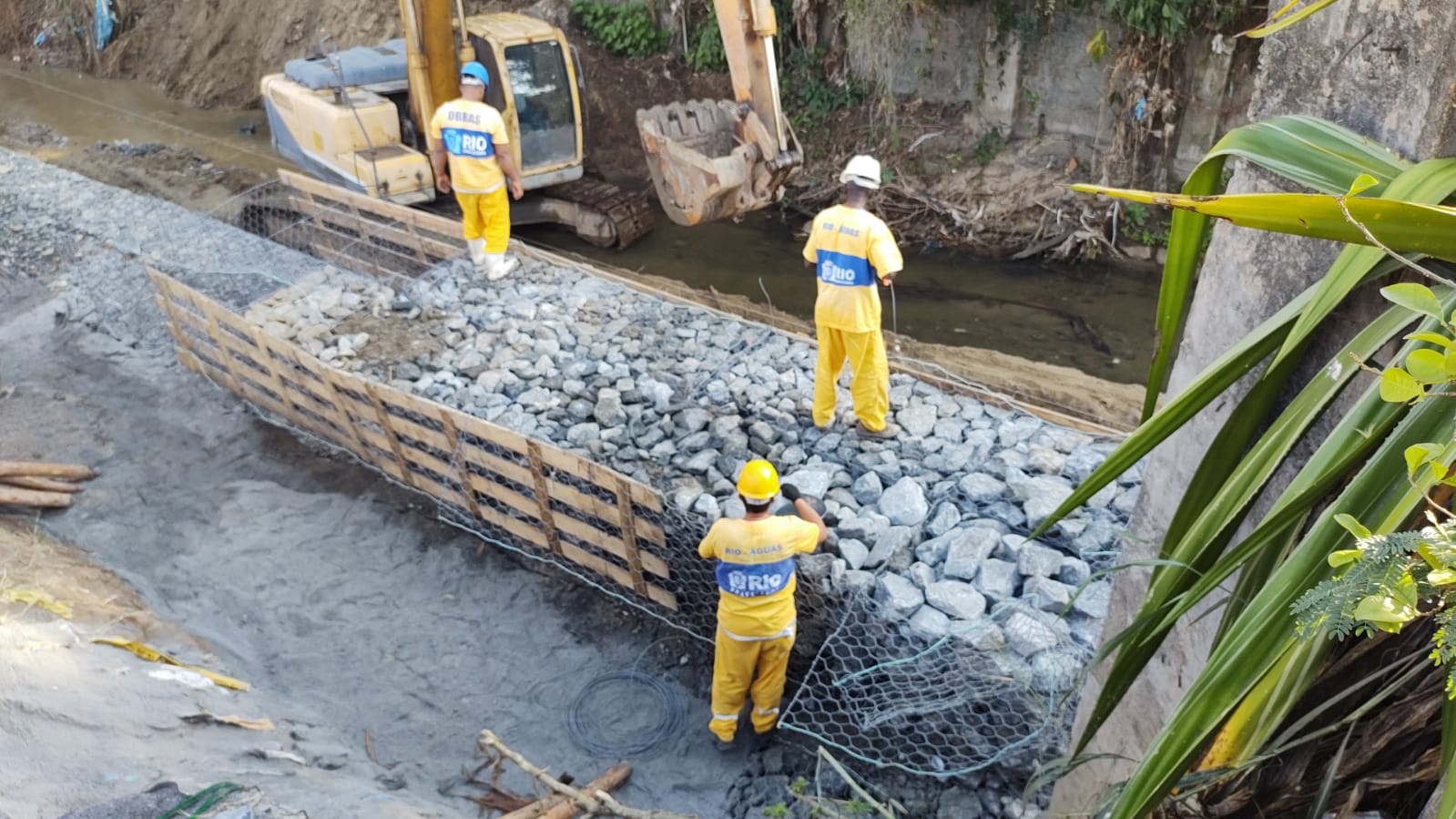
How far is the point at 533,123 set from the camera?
11.2m

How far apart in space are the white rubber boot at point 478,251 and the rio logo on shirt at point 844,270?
3712mm

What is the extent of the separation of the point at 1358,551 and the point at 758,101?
7289 millimetres

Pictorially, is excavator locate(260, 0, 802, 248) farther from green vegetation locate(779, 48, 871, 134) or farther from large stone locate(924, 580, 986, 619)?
large stone locate(924, 580, 986, 619)

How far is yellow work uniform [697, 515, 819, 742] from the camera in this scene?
16.3ft

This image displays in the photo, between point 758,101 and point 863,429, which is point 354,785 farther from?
point 758,101

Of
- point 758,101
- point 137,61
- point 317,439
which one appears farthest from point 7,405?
point 137,61

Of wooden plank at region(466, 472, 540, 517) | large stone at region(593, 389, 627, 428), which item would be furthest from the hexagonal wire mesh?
large stone at region(593, 389, 627, 428)

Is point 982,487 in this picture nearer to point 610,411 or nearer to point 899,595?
point 899,595

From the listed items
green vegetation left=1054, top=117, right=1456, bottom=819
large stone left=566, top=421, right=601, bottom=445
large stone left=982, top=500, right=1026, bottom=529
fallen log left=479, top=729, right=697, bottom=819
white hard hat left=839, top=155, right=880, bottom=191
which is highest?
green vegetation left=1054, top=117, right=1456, bottom=819

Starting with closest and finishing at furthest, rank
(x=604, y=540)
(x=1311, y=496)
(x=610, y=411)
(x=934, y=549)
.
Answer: (x=1311, y=496) → (x=934, y=549) → (x=604, y=540) → (x=610, y=411)

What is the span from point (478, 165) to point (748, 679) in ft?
15.6

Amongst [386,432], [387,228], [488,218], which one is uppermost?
[488,218]

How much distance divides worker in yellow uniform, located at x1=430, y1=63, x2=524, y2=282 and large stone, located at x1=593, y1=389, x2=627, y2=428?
2225mm

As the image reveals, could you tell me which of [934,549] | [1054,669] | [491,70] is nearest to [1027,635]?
[1054,669]
